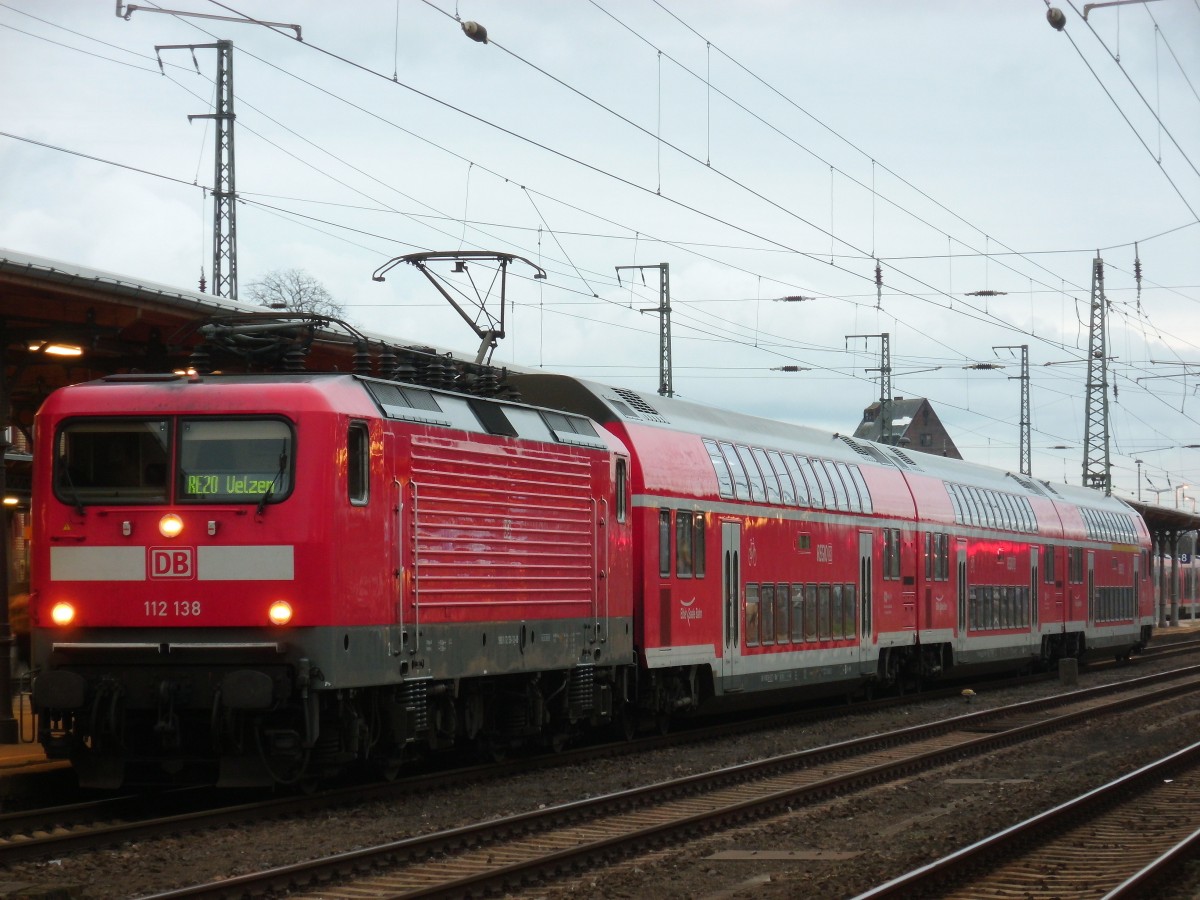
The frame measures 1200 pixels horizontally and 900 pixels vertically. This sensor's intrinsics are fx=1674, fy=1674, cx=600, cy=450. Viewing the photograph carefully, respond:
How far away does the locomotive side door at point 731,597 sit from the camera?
2120 centimetres

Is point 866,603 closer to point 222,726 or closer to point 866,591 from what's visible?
point 866,591

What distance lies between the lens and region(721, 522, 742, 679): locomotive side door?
21203 millimetres

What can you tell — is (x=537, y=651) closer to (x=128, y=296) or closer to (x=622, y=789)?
(x=622, y=789)

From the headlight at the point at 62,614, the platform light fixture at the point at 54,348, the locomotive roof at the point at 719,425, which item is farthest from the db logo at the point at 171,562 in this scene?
the locomotive roof at the point at 719,425

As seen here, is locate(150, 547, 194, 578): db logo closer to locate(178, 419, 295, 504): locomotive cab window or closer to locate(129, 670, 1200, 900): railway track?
locate(178, 419, 295, 504): locomotive cab window

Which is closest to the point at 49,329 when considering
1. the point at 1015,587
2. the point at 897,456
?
the point at 897,456

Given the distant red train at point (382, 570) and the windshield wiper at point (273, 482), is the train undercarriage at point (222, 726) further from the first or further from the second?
the windshield wiper at point (273, 482)

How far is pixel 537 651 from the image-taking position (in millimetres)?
16656

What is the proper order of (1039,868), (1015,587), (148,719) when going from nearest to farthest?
(1039,868), (148,719), (1015,587)

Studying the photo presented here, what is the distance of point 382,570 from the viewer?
13969 mm

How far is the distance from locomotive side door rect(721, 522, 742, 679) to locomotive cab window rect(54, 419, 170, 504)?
938 cm

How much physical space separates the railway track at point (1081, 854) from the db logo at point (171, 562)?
601 cm

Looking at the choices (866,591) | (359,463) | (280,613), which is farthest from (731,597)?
(280,613)

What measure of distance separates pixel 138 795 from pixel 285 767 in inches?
62.0
